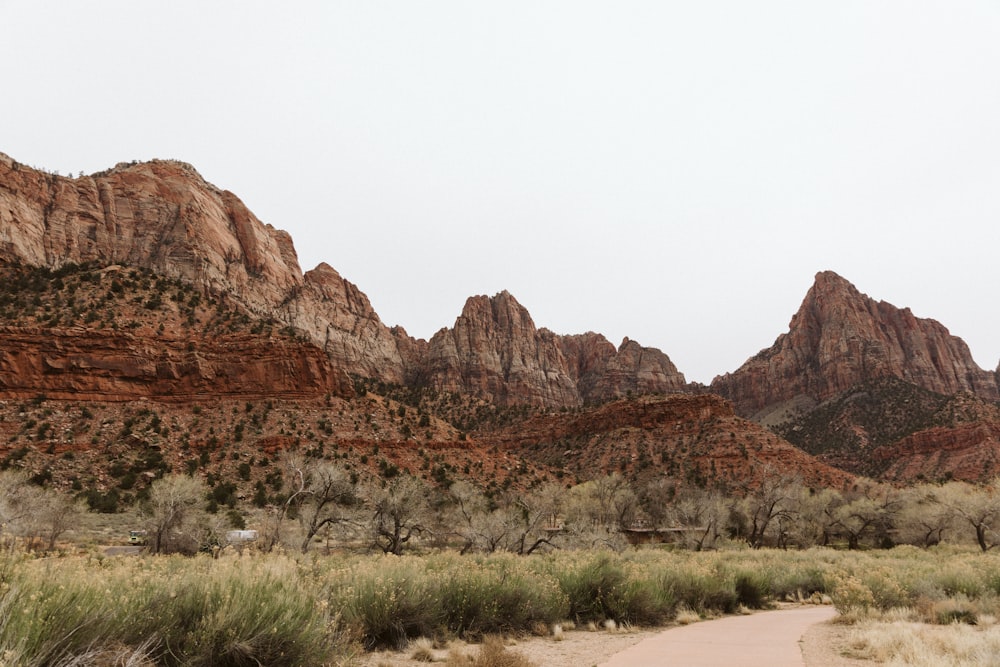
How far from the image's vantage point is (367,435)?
171ft

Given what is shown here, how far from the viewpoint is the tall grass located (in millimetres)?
4988

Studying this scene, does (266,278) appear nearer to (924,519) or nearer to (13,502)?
(13,502)

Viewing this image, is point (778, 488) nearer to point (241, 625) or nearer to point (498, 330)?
point (241, 625)

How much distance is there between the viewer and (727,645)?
37.7 feet

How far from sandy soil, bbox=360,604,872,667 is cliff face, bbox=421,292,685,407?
4161 inches

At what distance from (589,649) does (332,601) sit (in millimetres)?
5100

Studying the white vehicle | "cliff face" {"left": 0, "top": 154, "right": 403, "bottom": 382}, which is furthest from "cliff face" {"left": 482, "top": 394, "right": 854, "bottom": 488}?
the white vehicle

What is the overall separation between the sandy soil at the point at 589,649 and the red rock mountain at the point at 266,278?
5264 cm

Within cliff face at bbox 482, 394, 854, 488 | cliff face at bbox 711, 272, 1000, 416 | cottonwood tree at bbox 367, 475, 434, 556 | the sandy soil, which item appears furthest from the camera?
cliff face at bbox 711, 272, 1000, 416

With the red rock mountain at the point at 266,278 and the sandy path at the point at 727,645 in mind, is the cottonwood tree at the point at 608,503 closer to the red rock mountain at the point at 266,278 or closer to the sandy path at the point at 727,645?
the red rock mountain at the point at 266,278

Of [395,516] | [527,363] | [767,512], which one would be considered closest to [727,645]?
Answer: [395,516]

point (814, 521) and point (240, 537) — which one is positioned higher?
point (240, 537)

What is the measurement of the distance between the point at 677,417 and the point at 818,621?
65.3 meters

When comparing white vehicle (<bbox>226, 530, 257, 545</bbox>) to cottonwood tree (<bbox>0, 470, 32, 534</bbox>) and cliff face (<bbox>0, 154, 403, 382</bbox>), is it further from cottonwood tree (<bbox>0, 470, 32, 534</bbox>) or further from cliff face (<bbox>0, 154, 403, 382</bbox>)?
cliff face (<bbox>0, 154, 403, 382</bbox>)
